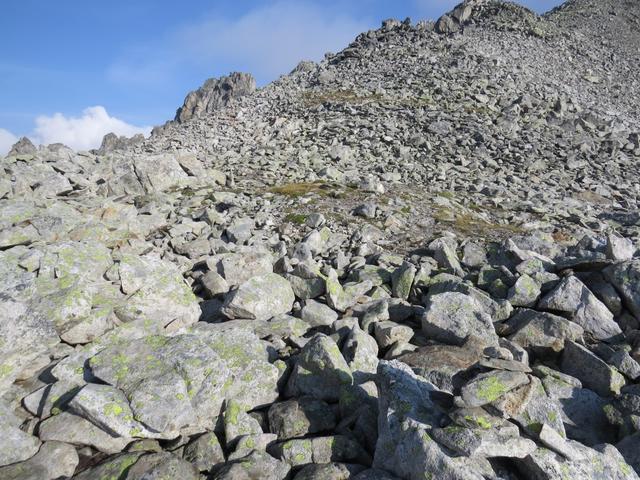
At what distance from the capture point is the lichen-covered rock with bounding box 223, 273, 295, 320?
11234mm

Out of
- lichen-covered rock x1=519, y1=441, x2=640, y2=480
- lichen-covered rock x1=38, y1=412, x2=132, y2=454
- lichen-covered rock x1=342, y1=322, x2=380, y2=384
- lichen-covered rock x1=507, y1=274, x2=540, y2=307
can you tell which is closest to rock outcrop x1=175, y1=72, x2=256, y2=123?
lichen-covered rock x1=507, y1=274, x2=540, y2=307

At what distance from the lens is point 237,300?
1121 centimetres

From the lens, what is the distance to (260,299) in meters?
11.5

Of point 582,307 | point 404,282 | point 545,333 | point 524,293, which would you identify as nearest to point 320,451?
point 545,333

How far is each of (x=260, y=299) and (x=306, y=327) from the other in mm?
1561

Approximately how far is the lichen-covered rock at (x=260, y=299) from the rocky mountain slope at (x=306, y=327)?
0.20 ft

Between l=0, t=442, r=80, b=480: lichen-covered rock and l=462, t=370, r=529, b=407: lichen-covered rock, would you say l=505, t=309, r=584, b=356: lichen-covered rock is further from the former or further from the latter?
l=0, t=442, r=80, b=480: lichen-covered rock

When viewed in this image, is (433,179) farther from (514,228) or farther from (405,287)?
(405,287)

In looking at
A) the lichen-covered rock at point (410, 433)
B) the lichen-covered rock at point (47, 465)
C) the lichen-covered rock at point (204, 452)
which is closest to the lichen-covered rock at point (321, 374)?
the lichen-covered rock at point (410, 433)

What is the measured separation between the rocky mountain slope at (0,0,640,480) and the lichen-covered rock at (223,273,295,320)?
0.06 meters

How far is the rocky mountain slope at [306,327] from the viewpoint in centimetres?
629

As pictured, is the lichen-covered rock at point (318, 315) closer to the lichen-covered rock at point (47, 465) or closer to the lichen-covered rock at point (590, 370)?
the lichen-covered rock at point (590, 370)

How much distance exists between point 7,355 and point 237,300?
5.14 m

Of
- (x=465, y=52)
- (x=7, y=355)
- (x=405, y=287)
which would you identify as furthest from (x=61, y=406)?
(x=465, y=52)
